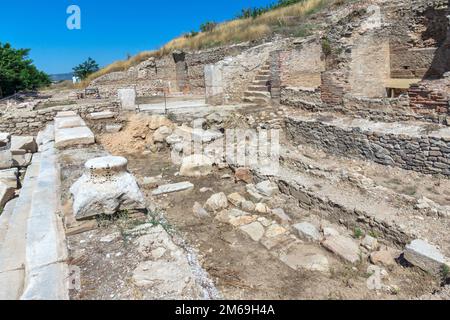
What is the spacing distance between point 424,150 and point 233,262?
Answer: 430 cm

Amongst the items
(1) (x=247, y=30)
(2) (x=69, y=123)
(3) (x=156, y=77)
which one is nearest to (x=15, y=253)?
(2) (x=69, y=123)

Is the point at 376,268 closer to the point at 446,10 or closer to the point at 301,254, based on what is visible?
the point at 301,254

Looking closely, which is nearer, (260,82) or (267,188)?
(267,188)

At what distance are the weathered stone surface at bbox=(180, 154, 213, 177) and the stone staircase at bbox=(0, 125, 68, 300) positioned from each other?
8.12 ft

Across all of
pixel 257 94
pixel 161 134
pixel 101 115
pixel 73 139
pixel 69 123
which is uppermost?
pixel 257 94

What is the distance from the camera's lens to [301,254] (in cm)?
411

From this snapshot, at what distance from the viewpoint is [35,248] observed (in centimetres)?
300

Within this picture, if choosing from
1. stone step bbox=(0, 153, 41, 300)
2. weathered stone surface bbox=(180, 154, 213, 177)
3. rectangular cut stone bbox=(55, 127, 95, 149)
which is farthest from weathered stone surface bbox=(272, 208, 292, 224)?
rectangular cut stone bbox=(55, 127, 95, 149)

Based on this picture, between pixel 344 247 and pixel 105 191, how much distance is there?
9.18 feet

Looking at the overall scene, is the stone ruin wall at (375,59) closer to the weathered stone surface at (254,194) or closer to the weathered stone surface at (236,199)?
the weathered stone surface at (254,194)

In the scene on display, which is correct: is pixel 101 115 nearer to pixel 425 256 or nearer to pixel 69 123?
pixel 69 123

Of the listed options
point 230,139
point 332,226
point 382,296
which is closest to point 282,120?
point 230,139

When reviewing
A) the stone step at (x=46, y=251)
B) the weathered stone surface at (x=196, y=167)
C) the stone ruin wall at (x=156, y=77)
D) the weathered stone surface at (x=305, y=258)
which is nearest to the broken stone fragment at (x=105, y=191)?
the stone step at (x=46, y=251)

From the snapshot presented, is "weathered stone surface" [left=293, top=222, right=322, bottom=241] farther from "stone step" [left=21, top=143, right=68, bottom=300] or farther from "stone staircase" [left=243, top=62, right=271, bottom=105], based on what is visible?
"stone staircase" [left=243, top=62, right=271, bottom=105]
